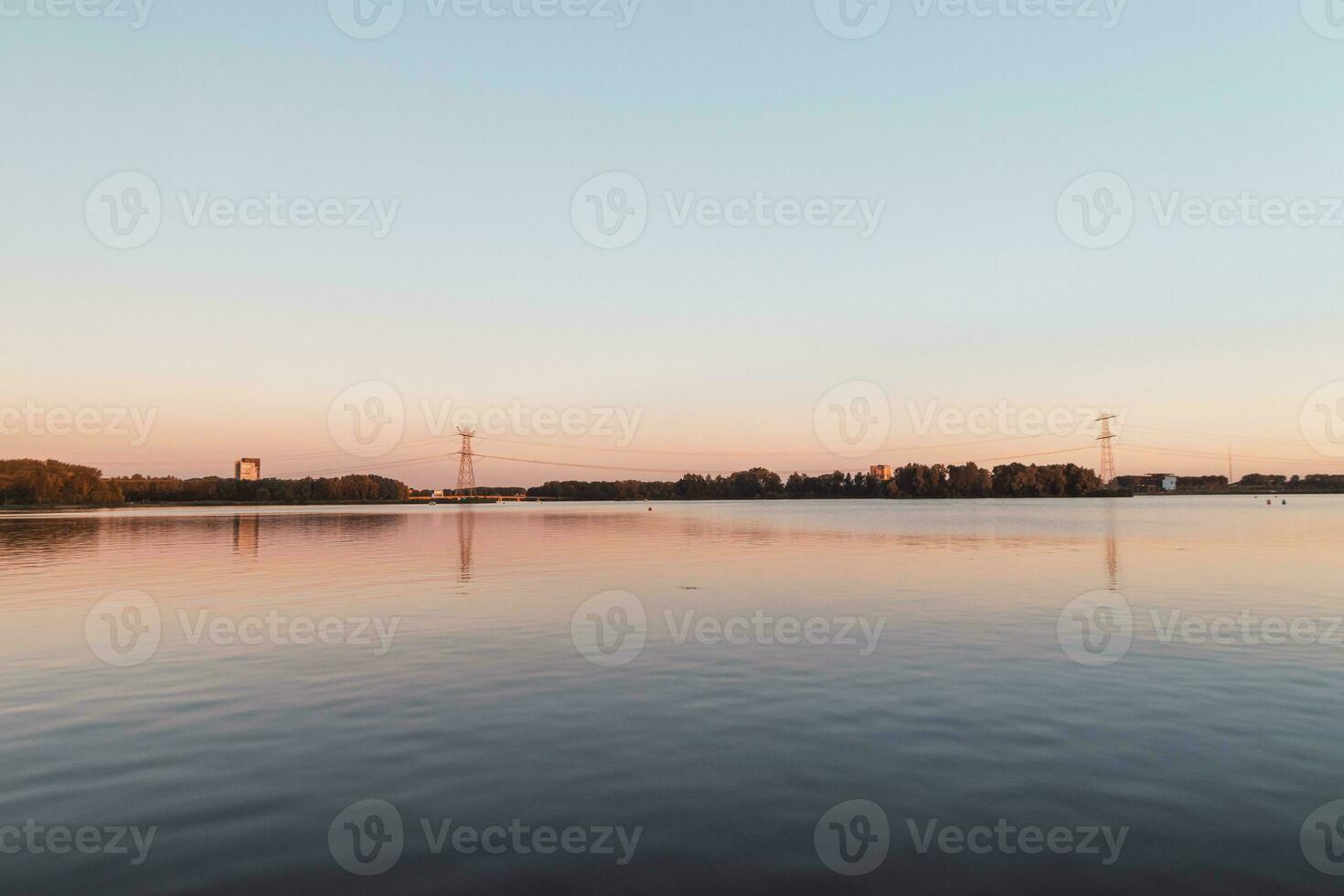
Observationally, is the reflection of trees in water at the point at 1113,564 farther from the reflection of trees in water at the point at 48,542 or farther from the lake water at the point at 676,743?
the reflection of trees in water at the point at 48,542

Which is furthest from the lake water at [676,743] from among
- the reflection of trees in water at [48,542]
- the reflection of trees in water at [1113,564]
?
the reflection of trees in water at [48,542]

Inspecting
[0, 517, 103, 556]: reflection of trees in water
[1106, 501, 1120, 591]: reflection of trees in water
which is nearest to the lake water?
[1106, 501, 1120, 591]: reflection of trees in water

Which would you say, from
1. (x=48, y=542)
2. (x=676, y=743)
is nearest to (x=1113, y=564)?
(x=676, y=743)

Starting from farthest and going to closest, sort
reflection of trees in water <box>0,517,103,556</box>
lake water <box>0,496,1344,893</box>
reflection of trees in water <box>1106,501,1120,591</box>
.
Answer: reflection of trees in water <box>0,517,103,556</box>, reflection of trees in water <box>1106,501,1120,591</box>, lake water <box>0,496,1344,893</box>

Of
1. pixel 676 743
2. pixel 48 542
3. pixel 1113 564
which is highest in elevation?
pixel 676 743

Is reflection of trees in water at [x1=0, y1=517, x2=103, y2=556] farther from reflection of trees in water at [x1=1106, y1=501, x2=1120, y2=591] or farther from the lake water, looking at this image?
reflection of trees in water at [x1=1106, y1=501, x2=1120, y2=591]

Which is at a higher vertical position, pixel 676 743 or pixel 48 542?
pixel 676 743

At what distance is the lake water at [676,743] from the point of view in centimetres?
904

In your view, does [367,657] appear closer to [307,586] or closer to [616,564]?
[307,586]

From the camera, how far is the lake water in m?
9.04

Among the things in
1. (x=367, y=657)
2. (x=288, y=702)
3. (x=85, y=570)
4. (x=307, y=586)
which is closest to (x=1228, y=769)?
(x=288, y=702)

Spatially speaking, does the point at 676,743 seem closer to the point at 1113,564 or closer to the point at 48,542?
the point at 1113,564

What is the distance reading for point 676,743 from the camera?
1343 centimetres

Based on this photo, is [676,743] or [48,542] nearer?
[676,743]
